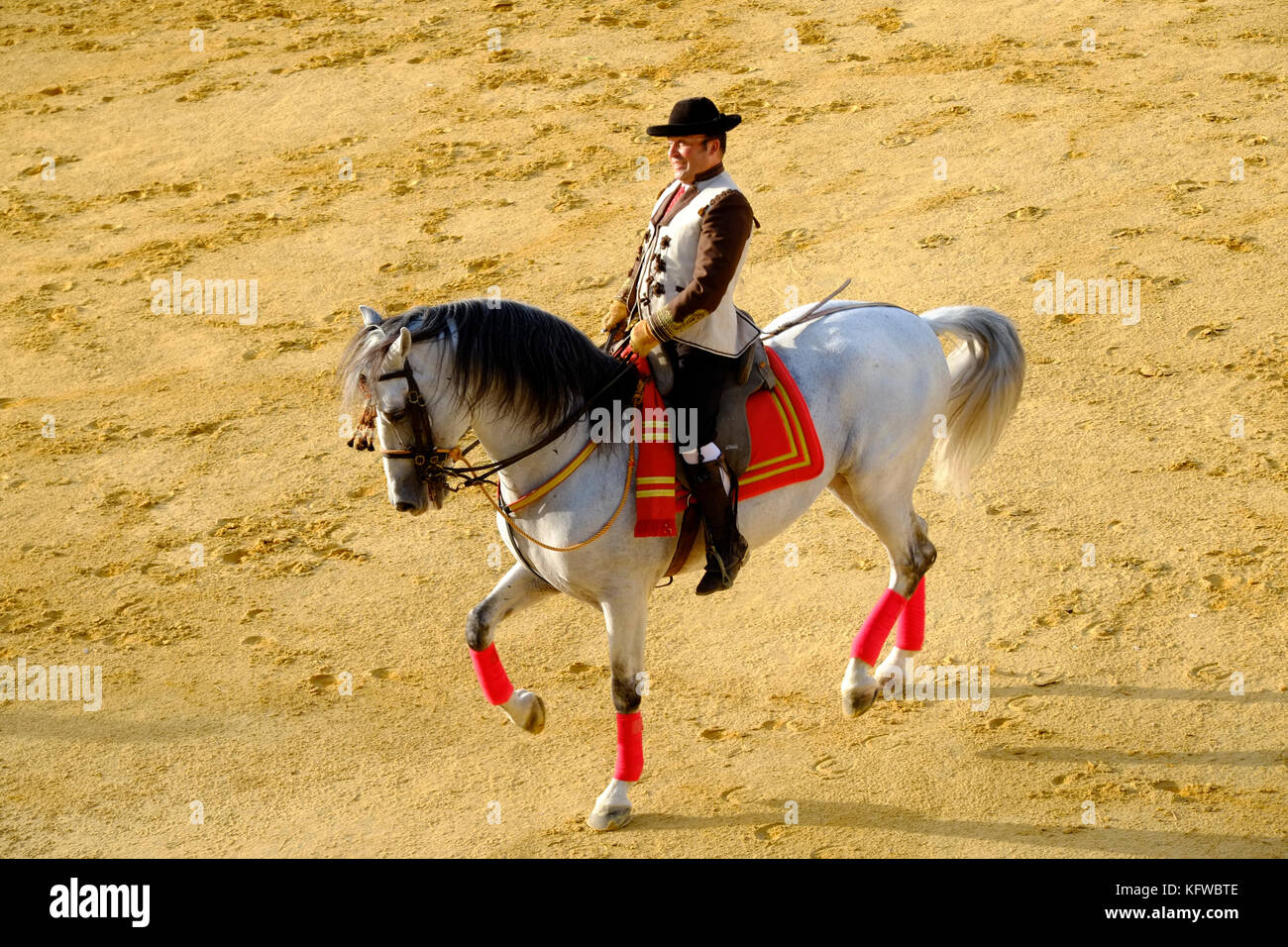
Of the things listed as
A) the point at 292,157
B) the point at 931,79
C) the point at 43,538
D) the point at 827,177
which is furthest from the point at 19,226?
the point at 931,79

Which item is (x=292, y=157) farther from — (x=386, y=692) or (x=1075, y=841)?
(x=1075, y=841)

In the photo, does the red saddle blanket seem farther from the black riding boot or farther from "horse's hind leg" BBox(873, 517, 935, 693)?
"horse's hind leg" BBox(873, 517, 935, 693)

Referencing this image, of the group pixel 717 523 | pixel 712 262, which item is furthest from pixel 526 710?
pixel 712 262

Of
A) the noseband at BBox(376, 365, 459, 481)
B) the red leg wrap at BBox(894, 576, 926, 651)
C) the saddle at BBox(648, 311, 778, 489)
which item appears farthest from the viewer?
the red leg wrap at BBox(894, 576, 926, 651)

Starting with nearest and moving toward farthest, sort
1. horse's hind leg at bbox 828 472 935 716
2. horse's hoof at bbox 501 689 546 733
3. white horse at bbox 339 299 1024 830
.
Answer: white horse at bbox 339 299 1024 830 → horse's hoof at bbox 501 689 546 733 → horse's hind leg at bbox 828 472 935 716

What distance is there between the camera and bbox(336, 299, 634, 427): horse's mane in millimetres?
5613

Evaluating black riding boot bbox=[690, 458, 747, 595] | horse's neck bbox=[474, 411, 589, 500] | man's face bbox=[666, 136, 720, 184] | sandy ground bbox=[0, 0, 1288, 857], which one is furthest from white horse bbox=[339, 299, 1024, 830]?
man's face bbox=[666, 136, 720, 184]

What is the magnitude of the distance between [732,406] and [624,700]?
146 cm

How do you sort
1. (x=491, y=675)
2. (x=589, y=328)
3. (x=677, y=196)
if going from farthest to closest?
(x=589, y=328), (x=491, y=675), (x=677, y=196)

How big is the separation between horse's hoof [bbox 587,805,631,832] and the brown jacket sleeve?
2.31 metres

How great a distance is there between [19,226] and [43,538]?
583 centimetres

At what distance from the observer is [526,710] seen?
22.8ft

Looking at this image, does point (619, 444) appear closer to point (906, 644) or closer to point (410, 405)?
point (410, 405)

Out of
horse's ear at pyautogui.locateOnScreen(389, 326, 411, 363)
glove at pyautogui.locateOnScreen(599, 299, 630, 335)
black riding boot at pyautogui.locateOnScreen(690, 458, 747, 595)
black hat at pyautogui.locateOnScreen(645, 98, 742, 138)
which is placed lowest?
black riding boot at pyautogui.locateOnScreen(690, 458, 747, 595)
